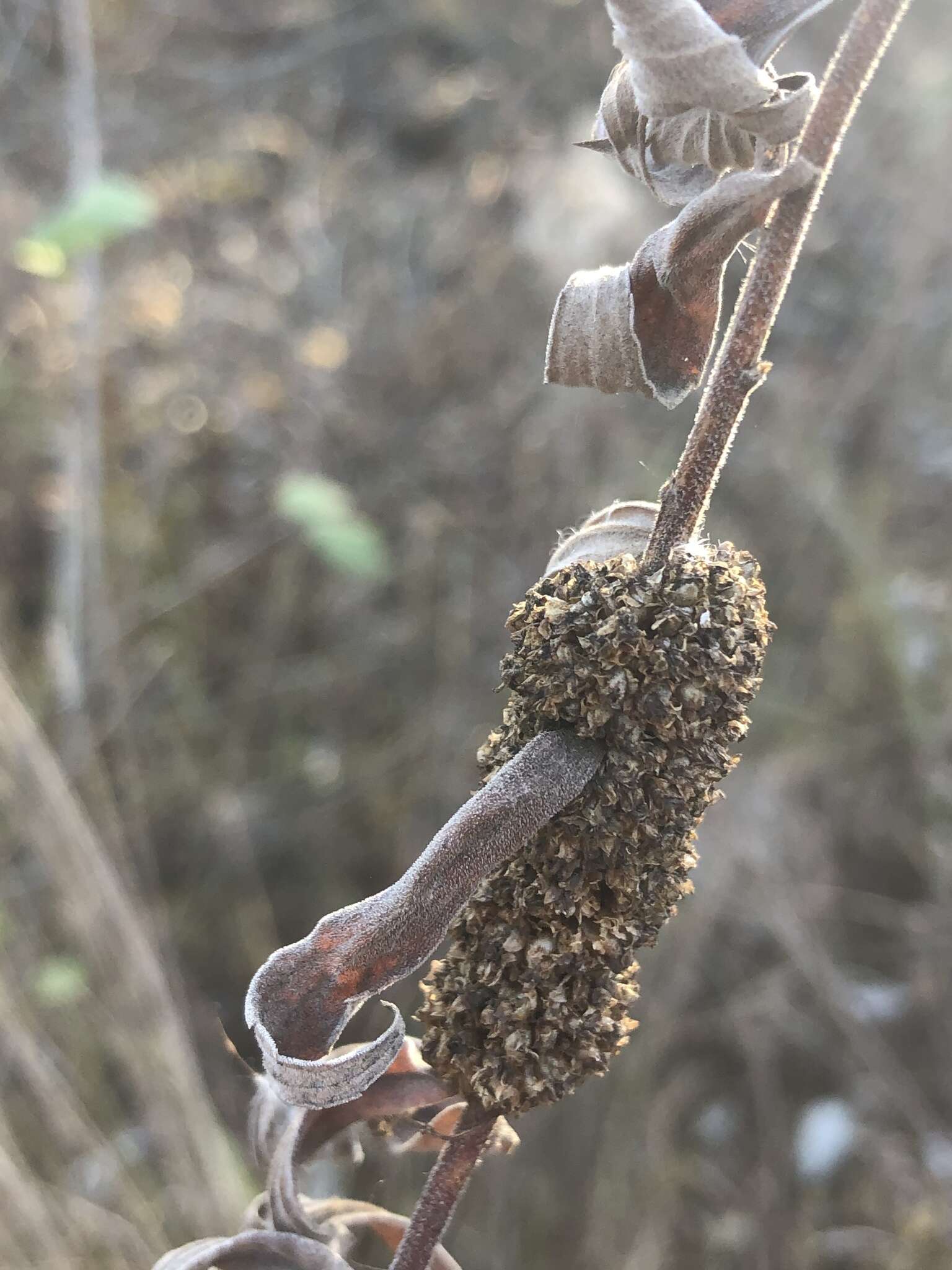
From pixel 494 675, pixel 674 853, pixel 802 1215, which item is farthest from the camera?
pixel 494 675

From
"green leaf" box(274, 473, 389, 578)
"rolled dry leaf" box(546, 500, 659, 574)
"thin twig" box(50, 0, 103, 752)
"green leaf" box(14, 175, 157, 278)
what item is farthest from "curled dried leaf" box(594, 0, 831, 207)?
"thin twig" box(50, 0, 103, 752)

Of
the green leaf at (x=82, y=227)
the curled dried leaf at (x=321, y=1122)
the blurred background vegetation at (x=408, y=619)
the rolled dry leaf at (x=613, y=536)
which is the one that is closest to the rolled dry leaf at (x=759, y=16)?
the rolled dry leaf at (x=613, y=536)

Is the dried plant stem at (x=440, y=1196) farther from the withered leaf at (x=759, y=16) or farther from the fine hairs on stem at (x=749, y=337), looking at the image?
the withered leaf at (x=759, y=16)

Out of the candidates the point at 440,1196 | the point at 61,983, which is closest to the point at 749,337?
the point at 440,1196

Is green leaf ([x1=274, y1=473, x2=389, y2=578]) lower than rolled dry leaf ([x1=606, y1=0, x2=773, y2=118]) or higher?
lower

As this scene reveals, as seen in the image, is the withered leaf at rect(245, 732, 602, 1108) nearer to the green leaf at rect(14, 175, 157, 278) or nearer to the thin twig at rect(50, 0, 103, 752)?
the green leaf at rect(14, 175, 157, 278)

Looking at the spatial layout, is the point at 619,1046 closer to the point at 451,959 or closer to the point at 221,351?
the point at 451,959

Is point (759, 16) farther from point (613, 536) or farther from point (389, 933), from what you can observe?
point (389, 933)

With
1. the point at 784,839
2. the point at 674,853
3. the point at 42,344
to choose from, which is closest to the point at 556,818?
the point at 674,853
